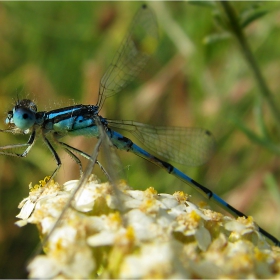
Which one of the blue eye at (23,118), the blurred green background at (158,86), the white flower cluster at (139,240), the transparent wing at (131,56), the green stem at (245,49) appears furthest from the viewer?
the blurred green background at (158,86)

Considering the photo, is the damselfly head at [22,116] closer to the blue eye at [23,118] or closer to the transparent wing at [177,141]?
the blue eye at [23,118]

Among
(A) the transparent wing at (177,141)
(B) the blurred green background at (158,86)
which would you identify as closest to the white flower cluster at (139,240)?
(A) the transparent wing at (177,141)

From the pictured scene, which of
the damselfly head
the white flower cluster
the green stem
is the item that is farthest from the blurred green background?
the white flower cluster

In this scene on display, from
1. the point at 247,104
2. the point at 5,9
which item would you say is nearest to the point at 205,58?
the point at 247,104

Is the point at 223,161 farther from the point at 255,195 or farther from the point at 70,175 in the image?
the point at 70,175

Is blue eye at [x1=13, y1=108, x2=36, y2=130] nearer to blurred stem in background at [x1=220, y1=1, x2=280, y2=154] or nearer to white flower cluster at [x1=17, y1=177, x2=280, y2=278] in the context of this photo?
white flower cluster at [x1=17, y1=177, x2=280, y2=278]

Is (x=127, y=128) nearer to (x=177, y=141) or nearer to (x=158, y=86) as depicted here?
(x=177, y=141)
